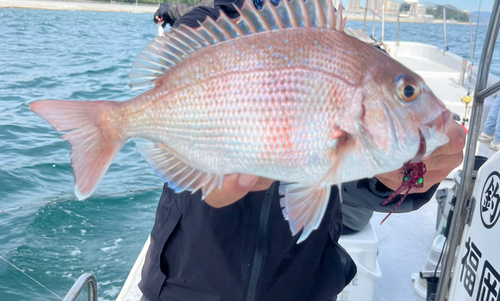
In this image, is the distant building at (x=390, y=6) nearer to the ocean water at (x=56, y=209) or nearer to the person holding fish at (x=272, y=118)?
the ocean water at (x=56, y=209)

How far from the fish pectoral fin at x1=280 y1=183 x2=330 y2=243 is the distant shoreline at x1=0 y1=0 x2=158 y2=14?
155 ft

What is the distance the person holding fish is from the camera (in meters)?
1.02

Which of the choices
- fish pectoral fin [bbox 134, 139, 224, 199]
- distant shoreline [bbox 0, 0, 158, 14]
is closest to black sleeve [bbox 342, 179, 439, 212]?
fish pectoral fin [bbox 134, 139, 224, 199]

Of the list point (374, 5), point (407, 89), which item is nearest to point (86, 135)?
point (407, 89)

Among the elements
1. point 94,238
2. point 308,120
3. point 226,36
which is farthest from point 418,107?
point 94,238

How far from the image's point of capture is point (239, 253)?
4.84 feet

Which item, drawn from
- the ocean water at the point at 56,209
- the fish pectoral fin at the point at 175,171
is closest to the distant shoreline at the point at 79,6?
the ocean water at the point at 56,209

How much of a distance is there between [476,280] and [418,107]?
1009 millimetres

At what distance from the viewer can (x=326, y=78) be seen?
1040 millimetres

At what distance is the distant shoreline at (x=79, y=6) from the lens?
41.9 m

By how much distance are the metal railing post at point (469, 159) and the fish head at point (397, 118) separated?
0.80 m

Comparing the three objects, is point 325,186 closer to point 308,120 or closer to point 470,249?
point 308,120

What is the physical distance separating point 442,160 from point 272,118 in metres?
0.58

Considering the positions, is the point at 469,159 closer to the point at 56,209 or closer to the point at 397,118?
the point at 397,118
